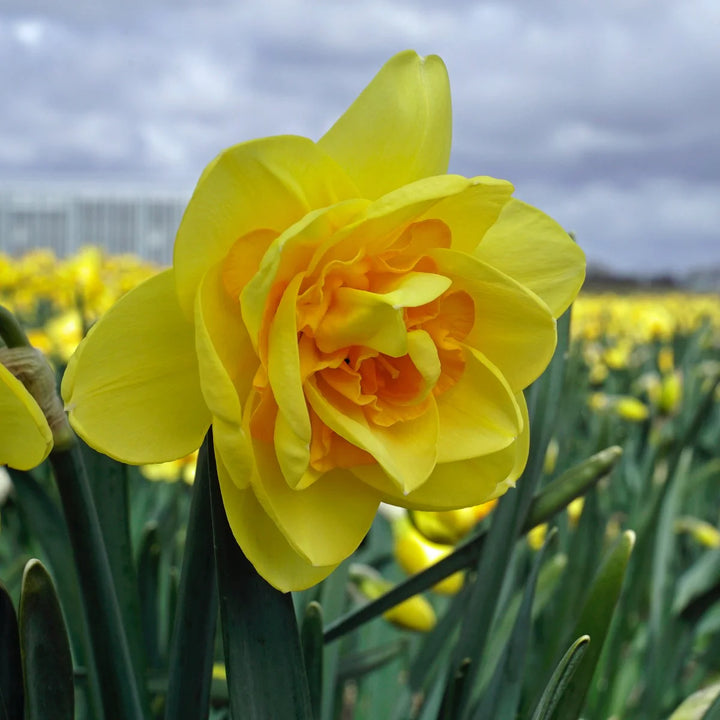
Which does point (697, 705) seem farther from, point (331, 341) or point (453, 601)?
point (331, 341)

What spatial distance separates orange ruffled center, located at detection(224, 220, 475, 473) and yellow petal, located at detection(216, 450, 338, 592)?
0.13 feet

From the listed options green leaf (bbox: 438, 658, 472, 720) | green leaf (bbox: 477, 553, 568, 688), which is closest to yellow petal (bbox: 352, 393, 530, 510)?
green leaf (bbox: 438, 658, 472, 720)

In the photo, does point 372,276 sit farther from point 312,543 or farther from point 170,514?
point 170,514

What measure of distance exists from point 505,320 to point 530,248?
7cm

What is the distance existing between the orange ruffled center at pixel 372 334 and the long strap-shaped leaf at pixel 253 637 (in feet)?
0.24

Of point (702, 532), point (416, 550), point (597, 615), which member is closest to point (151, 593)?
point (416, 550)

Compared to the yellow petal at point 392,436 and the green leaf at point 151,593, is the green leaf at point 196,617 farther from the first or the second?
the green leaf at point 151,593

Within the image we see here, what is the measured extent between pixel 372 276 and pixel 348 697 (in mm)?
2217

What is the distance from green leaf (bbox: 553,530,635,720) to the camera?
709 millimetres

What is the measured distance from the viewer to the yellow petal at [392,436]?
0.49 meters

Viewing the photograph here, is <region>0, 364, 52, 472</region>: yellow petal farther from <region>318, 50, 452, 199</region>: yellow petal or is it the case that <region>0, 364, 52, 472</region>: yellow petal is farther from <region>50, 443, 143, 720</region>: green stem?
<region>318, 50, 452, 199</region>: yellow petal

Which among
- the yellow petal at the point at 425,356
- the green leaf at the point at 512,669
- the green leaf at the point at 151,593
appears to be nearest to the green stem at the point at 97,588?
the yellow petal at the point at 425,356

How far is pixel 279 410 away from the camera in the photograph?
0.49 metres

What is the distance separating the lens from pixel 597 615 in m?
0.73
